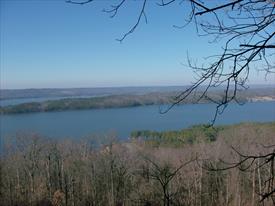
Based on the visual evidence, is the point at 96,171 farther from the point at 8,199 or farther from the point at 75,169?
the point at 8,199

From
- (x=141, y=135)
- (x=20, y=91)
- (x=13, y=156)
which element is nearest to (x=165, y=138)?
(x=141, y=135)

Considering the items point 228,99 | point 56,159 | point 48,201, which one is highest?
point 228,99

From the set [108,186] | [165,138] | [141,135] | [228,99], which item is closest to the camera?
[228,99]

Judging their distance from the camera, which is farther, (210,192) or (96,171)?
(96,171)

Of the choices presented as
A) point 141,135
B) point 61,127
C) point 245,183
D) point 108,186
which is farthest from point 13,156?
point 61,127

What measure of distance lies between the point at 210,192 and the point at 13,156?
8804 mm

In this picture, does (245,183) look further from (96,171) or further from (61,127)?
(61,127)

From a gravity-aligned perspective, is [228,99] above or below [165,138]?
above

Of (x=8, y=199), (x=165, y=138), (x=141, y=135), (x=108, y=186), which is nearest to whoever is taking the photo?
(x=8, y=199)

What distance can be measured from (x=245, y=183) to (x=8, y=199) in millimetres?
9028

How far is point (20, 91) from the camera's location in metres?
96.6

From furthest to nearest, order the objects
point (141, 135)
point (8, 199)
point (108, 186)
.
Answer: point (141, 135), point (108, 186), point (8, 199)

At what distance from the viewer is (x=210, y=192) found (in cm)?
1358

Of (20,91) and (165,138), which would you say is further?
(20,91)
